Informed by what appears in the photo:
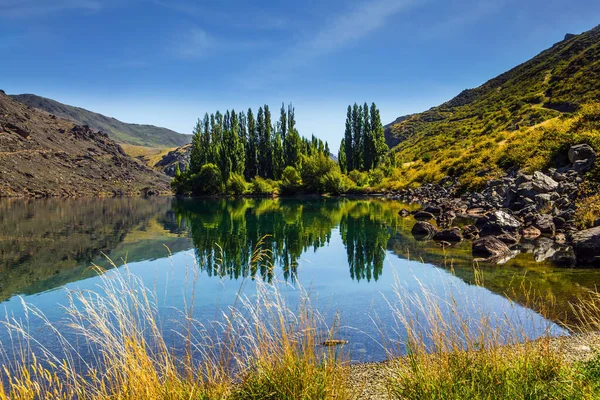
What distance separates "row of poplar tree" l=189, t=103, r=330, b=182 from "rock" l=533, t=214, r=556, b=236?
204ft

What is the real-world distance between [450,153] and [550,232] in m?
40.7

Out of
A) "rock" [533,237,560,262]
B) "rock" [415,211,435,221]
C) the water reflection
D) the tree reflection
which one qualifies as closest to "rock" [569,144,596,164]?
"rock" [415,211,435,221]

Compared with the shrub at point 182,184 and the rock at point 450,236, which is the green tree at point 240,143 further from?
the rock at point 450,236

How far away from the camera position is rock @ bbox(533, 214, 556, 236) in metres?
22.4

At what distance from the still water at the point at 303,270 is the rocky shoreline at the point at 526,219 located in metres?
0.93

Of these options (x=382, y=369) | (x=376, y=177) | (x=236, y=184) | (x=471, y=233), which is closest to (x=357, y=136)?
(x=376, y=177)

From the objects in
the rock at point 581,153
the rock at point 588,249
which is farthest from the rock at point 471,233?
the rock at point 581,153

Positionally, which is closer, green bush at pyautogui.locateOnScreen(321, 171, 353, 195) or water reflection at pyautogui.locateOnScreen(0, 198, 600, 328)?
water reflection at pyautogui.locateOnScreen(0, 198, 600, 328)

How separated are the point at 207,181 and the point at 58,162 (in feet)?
190

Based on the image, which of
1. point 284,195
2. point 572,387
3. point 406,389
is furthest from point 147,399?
point 284,195

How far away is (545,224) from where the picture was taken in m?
22.8

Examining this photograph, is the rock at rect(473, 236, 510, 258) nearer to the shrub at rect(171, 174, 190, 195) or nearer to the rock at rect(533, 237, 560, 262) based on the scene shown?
the rock at rect(533, 237, 560, 262)

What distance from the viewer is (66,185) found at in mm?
107750

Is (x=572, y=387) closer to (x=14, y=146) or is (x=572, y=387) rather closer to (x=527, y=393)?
(x=527, y=393)
